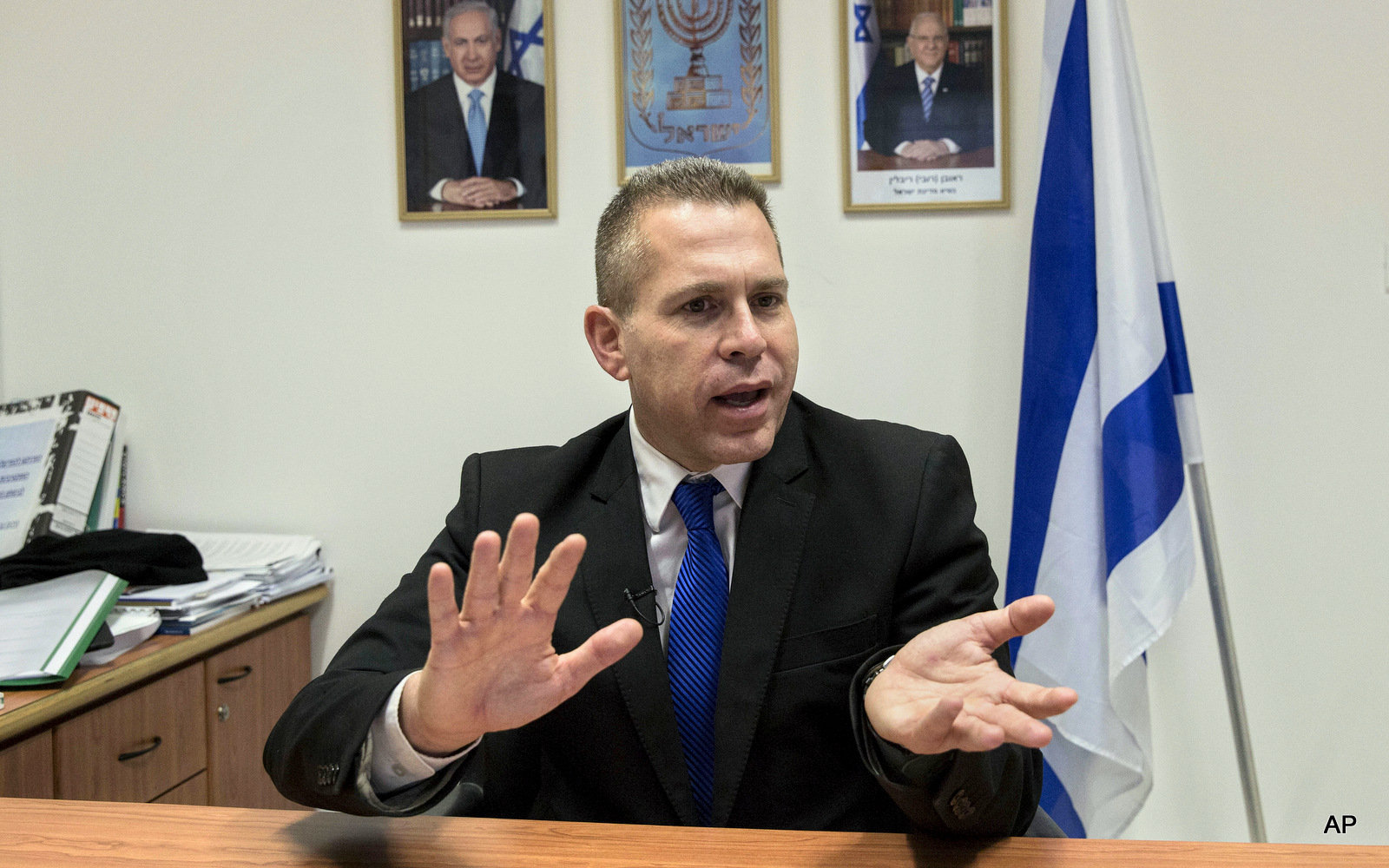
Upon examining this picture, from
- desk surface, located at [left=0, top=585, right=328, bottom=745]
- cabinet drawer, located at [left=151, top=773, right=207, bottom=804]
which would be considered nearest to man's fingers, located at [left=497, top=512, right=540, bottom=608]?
desk surface, located at [left=0, top=585, right=328, bottom=745]

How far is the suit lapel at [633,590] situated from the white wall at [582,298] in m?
0.76

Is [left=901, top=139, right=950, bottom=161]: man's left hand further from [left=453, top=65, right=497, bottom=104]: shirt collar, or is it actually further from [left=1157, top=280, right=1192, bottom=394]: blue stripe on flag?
[left=453, top=65, right=497, bottom=104]: shirt collar

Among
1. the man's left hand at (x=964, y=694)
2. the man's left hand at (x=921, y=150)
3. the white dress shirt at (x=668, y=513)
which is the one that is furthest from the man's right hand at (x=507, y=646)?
the man's left hand at (x=921, y=150)

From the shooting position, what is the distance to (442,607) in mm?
890

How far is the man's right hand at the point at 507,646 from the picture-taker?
35.2 inches

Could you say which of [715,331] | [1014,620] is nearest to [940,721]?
[1014,620]

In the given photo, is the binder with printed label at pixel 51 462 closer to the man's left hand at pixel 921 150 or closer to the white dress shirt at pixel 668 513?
the white dress shirt at pixel 668 513

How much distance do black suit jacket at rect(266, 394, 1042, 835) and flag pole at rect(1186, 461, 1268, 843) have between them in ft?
2.48

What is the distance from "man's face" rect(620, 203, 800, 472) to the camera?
1301 millimetres

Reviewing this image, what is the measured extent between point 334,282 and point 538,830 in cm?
166

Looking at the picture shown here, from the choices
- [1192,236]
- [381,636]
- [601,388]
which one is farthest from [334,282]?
[1192,236]

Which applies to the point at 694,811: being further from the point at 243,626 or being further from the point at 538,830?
the point at 243,626

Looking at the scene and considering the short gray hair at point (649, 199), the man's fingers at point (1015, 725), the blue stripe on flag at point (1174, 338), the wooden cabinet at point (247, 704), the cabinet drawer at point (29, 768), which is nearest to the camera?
the man's fingers at point (1015, 725)

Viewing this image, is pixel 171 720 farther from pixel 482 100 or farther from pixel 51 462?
pixel 482 100
